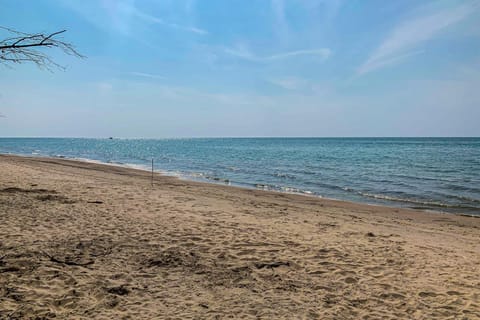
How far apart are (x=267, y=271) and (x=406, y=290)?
213 centimetres

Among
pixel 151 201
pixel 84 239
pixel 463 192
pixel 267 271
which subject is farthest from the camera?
pixel 463 192

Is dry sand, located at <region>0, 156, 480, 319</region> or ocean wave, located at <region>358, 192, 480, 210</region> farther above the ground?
dry sand, located at <region>0, 156, 480, 319</region>

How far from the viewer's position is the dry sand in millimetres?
4445

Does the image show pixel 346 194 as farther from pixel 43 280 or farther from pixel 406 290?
pixel 43 280

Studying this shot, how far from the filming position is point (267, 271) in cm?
571

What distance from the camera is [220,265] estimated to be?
5.90 meters

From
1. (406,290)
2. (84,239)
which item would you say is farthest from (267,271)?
(84,239)

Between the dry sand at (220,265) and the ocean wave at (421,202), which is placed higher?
the dry sand at (220,265)

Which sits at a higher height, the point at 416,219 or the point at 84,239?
the point at 84,239

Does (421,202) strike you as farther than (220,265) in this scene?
Yes

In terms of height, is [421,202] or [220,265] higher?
[220,265]

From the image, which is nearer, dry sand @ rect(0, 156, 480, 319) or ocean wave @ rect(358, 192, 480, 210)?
dry sand @ rect(0, 156, 480, 319)

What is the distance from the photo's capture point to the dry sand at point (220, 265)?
445 centimetres

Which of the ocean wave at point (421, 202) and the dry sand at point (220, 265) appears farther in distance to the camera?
the ocean wave at point (421, 202)
